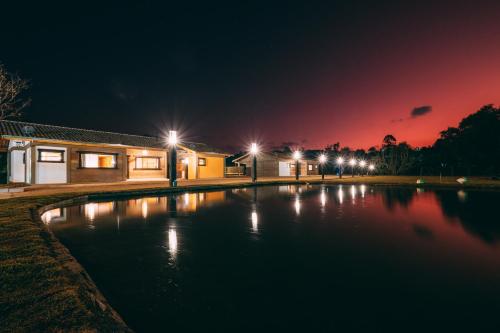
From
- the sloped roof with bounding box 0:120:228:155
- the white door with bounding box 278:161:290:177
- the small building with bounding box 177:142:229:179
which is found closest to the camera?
the sloped roof with bounding box 0:120:228:155

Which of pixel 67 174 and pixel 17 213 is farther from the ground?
pixel 67 174

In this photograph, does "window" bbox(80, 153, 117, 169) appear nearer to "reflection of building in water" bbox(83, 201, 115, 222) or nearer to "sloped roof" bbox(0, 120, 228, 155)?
"sloped roof" bbox(0, 120, 228, 155)

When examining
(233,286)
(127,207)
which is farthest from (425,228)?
(127,207)

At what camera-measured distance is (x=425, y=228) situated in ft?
23.4

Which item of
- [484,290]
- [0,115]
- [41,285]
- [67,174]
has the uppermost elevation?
[0,115]

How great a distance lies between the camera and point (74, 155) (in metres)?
19.7

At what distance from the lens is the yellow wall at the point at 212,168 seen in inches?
1218

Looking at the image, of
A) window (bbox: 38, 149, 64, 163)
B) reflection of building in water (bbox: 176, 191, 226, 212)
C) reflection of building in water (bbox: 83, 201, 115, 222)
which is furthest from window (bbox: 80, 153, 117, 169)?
reflection of building in water (bbox: 83, 201, 115, 222)

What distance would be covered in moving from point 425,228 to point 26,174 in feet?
80.2

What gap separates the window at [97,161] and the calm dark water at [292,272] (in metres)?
14.5

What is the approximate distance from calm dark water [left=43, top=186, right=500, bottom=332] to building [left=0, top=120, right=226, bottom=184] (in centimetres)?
1362

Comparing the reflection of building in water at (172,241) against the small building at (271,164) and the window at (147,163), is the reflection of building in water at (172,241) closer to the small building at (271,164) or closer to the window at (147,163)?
the window at (147,163)

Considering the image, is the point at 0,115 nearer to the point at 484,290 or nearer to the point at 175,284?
the point at 175,284

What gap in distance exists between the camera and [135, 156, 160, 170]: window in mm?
25203
